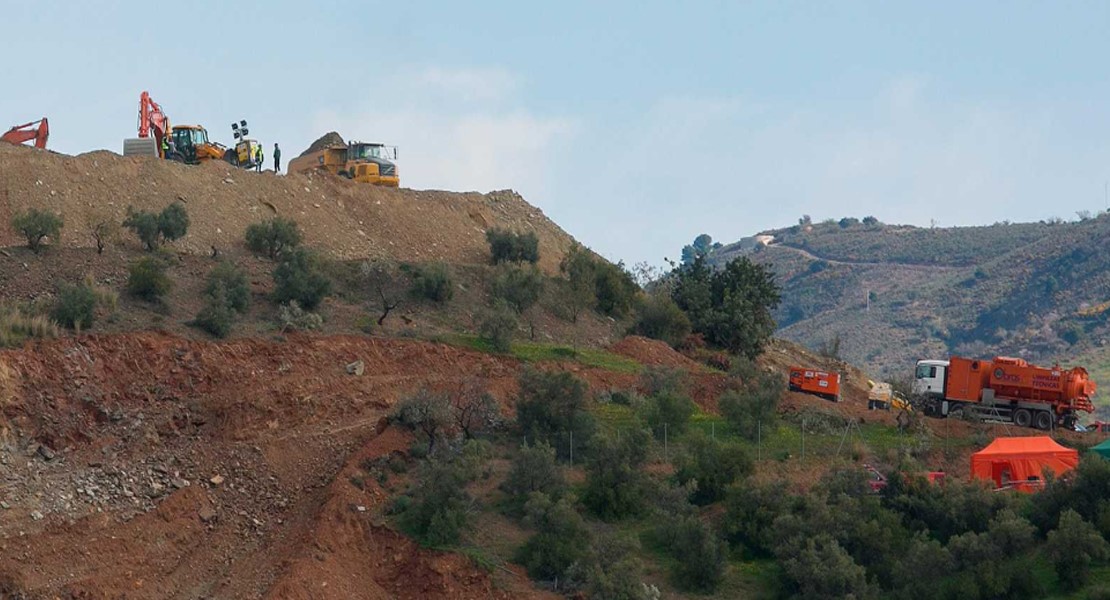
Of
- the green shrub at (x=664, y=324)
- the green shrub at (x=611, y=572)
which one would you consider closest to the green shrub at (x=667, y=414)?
the green shrub at (x=611, y=572)

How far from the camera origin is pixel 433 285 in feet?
159

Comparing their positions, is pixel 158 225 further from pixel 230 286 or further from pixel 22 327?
pixel 22 327

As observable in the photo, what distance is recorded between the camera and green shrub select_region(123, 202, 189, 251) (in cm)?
4741

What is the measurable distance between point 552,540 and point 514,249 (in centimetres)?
2261

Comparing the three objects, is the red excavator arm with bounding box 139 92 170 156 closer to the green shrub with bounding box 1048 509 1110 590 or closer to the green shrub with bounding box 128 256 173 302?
the green shrub with bounding box 128 256 173 302

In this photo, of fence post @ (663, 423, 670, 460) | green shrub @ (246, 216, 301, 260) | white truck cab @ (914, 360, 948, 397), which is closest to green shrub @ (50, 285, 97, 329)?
green shrub @ (246, 216, 301, 260)

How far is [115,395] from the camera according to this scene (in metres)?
37.2

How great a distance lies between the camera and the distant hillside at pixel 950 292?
10800 cm

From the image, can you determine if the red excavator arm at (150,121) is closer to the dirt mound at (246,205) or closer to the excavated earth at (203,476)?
the dirt mound at (246,205)

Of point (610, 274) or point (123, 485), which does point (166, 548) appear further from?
point (610, 274)

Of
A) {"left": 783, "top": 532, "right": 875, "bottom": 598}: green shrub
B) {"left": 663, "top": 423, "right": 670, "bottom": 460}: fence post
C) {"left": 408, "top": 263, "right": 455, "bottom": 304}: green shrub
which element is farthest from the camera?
{"left": 408, "top": 263, "right": 455, "bottom": 304}: green shrub

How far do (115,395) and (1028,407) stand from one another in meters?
24.2

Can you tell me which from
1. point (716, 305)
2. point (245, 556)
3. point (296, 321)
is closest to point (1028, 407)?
point (716, 305)

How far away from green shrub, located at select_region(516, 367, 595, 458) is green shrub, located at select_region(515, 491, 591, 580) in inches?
160
